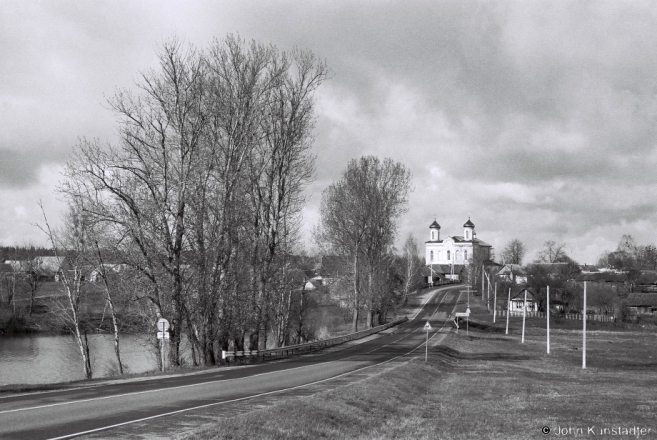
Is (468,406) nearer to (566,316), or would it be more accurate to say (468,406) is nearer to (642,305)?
(566,316)

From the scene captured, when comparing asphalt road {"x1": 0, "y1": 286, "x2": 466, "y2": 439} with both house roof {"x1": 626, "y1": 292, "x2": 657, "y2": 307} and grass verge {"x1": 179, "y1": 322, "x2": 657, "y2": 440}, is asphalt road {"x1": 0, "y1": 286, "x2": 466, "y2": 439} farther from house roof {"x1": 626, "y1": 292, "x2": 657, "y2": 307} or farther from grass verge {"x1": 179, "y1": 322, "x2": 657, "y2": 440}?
house roof {"x1": 626, "y1": 292, "x2": 657, "y2": 307}

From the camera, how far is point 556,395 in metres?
24.5

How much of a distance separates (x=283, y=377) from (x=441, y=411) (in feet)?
24.8

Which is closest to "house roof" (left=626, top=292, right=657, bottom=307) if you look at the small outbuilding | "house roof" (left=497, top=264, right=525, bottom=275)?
the small outbuilding

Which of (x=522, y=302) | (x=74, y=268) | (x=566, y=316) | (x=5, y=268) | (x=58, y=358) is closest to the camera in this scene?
(x=74, y=268)

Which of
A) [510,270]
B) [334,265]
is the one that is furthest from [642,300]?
[334,265]

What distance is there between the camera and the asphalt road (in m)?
13.0

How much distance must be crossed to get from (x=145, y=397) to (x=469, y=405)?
11.0m

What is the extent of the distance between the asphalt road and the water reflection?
6.79 meters

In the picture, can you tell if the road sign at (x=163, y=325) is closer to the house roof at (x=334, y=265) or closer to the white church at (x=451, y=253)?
the house roof at (x=334, y=265)

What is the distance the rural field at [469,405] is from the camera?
15.0 metres

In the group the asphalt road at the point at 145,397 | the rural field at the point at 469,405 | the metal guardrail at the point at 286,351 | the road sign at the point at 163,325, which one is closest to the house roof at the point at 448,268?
the metal guardrail at the point at 286,351

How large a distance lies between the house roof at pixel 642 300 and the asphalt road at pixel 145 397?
84450 mm

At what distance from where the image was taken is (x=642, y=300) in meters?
103
